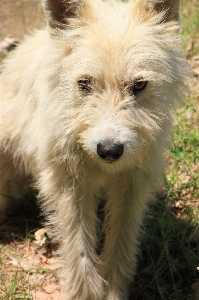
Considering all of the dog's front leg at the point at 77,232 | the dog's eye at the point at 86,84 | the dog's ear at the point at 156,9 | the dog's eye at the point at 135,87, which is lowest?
the dog's front leg at the point at 77,232

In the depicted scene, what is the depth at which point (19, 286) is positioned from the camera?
425 centimetres

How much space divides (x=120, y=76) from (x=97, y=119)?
30cm

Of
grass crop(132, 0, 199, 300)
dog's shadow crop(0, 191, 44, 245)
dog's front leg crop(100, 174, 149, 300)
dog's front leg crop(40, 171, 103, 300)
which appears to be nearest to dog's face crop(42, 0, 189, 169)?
dog's front leg crop(40, 171, 103, 300)

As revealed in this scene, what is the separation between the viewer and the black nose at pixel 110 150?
308 cm

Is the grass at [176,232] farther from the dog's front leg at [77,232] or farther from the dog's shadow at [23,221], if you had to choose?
the dog's shadow at [23,221]

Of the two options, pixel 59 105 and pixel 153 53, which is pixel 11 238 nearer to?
pixel 59 105

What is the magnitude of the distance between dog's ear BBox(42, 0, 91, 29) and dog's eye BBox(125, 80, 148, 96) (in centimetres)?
62

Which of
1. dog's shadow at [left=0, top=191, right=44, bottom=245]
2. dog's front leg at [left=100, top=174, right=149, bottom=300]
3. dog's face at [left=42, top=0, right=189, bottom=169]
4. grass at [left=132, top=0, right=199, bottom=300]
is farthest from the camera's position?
dog's shadow at [left=0, top=191, right=44, bottom=245]

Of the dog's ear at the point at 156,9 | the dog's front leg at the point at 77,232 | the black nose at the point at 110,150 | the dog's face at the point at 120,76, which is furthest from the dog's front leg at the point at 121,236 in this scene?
the dog's ear at the point at 156,9

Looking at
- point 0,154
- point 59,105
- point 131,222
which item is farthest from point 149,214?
point 59,105

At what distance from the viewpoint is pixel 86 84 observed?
10.9 feet

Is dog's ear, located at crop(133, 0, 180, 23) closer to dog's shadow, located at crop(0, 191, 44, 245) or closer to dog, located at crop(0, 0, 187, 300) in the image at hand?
dog, located at crop(0, 0, 187, 300)

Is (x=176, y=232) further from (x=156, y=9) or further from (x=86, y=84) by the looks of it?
(x=156, y=9)

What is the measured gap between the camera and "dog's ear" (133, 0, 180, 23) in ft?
11.4
